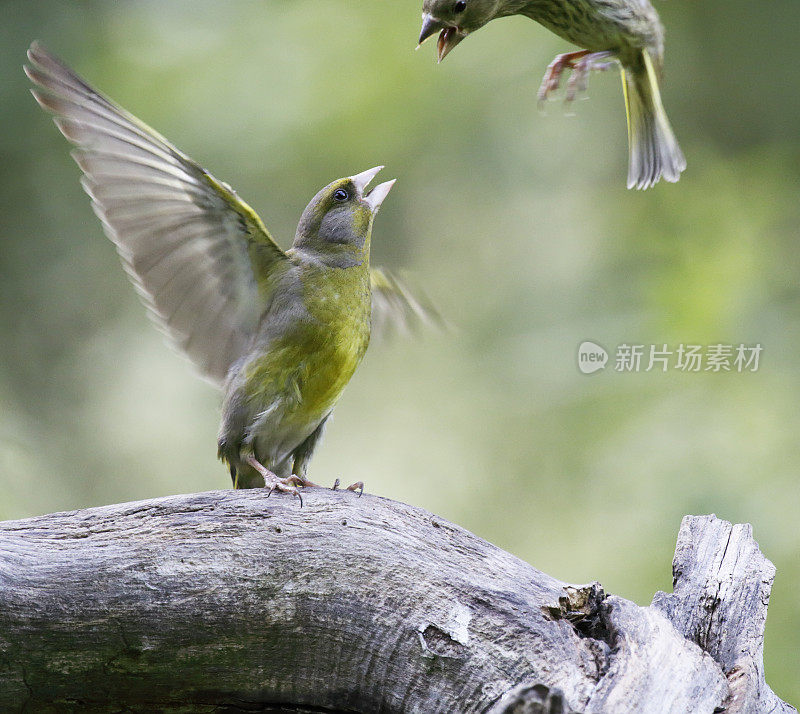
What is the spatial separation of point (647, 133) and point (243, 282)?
140 centimetres

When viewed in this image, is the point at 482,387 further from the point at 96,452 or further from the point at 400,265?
the point at 96,452

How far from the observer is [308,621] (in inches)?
99.4

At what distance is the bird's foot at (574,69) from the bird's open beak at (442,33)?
224 mm

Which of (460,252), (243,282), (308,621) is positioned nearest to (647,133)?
(243,282)

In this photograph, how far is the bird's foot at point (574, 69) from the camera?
2094 millimetres

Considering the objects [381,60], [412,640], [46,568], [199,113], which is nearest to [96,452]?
[199,113]

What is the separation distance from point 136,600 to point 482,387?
3534 millimetres

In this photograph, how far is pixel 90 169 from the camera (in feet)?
9.64

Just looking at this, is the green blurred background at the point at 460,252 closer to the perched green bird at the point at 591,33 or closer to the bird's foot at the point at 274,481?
the bird's foot at the point at 274,481

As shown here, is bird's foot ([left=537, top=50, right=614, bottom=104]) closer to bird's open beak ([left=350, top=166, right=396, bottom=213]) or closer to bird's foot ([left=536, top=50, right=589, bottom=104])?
bird's foot ([left=536, top=50, right=589, bottom=104])

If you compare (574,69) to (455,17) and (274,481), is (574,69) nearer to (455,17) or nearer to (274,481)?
(455,17)

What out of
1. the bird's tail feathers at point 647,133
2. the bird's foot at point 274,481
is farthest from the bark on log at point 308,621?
the bird's tail feathers at point 647,133

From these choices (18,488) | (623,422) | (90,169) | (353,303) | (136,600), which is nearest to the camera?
(136,600)

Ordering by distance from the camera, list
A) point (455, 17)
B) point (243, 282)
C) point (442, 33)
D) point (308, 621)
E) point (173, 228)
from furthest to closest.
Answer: point (243, 282) → point (173, 228) → point (308, 621) → point (442, 33) → point (455, 17)
